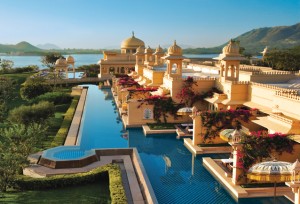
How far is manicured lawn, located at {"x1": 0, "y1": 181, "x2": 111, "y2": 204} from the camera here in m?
10.2

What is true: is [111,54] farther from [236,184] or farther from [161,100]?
[236,184]

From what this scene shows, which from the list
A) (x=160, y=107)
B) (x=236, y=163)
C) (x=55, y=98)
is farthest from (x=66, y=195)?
(x=55, y=98)

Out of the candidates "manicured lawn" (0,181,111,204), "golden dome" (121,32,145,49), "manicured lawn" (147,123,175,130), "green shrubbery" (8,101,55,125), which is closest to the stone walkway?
"manicured lawn" (0,181,111,204)

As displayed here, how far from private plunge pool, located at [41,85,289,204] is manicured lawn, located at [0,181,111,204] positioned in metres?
1.91

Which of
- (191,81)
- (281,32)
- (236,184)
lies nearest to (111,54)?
(191,81)

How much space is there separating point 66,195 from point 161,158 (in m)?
5.73

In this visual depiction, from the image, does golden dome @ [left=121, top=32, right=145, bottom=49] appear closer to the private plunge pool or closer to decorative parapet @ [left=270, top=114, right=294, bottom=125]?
the private plunge pool

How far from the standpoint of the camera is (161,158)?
15.4m

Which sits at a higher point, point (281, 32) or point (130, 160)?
point (281, 32)

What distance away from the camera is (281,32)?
19288 cm

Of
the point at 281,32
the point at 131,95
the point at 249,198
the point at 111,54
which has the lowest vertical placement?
the point at 249,198

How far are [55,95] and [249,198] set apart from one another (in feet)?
69.2

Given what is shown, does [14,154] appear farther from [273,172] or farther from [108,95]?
[108,95]

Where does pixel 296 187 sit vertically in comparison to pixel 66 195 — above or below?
above
